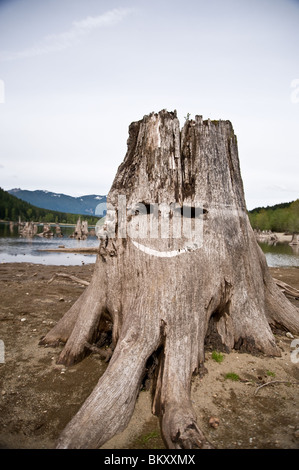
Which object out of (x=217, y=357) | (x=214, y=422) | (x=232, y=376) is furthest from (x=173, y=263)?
(x=214, y=422)

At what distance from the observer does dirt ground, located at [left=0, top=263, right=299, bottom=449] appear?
9.71 ft

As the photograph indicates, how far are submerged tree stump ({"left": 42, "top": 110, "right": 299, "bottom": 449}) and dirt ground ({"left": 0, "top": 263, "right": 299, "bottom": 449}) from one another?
0.94 feet

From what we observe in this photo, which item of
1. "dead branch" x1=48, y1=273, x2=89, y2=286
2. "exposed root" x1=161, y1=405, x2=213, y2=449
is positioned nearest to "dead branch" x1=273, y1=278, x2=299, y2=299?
"dead branch" x1=48, y1=273, x2=89, y2=286

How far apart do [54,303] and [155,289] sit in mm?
4863

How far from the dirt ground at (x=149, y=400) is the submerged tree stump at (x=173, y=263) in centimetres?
29

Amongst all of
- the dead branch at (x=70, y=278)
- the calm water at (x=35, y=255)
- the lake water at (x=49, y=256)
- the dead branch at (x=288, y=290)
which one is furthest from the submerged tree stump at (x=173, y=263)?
the calm water at (x=35, y=255)

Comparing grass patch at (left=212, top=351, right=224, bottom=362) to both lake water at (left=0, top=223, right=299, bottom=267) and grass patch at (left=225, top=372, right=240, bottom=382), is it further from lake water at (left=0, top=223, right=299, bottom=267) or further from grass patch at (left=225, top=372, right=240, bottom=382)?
lake water at (left=0, top=223, right=299, bottom=267)

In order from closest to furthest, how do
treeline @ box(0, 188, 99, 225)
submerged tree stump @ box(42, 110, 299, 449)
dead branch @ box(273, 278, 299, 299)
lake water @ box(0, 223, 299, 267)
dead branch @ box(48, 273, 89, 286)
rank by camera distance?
submerged tree stump @ box(42, 110, 299, 449), dead branch @ box(273, 278, 299, 299), dead branch @ box(48, 273, 89, 286), lake water @ box(0, 223, 299, 267), treeline @ box(0, 188, 99, 225)

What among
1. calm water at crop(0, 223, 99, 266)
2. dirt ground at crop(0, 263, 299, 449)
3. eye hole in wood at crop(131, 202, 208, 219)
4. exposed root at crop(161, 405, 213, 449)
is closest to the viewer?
exposed root at crop(161, 405, 213, 449)

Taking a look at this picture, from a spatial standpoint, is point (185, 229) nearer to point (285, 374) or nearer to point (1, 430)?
point (285, 374)

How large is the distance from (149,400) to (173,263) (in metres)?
1.84

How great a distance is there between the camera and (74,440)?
271 centimetres

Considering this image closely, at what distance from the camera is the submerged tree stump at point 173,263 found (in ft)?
13.0

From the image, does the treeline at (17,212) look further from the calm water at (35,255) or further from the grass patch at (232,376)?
the grass patch at (232,376)
